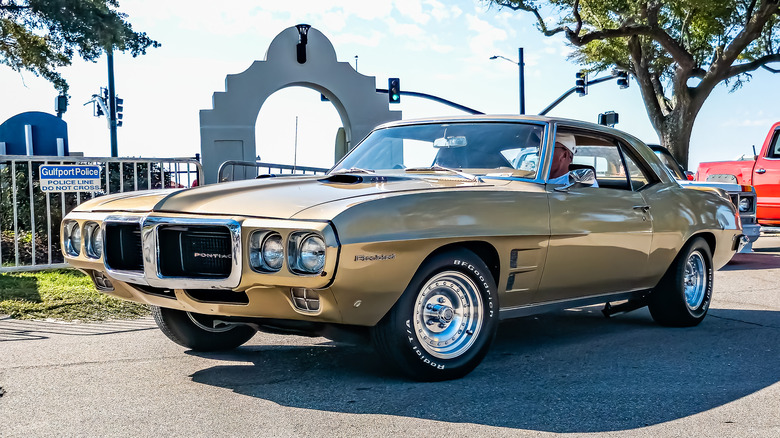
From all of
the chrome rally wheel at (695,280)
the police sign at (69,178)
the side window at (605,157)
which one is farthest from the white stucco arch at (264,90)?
the chrome rally wheel at (695,280)

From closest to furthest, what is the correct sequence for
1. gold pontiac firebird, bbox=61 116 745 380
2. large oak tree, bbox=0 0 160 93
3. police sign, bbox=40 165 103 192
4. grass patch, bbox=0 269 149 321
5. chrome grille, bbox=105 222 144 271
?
gold pontiac firebird, bbox=61 116 745 380 < chrome grille, bbox=105 222 144 271 < grass patch, bbox=0 269 149 321 < police sign, bbox=40 165 103 192 < large oak tree, bbox=0 0 160 93

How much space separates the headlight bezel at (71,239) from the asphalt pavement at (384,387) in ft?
2.34

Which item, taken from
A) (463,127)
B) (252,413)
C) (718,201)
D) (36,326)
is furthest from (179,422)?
(718,201)

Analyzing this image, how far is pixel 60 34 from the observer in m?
22.3

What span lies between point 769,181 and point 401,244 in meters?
11.3

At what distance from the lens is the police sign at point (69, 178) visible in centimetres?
984

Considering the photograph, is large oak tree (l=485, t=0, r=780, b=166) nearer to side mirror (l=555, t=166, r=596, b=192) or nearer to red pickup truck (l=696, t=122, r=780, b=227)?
red pickup truck (l=696, t=122, r=780, b=227)

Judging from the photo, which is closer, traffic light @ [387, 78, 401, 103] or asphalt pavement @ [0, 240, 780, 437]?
asphalt pavement @ [0, 240, 780, 437]

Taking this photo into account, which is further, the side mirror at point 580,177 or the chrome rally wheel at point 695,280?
the chrome rally wheel at point 695,280

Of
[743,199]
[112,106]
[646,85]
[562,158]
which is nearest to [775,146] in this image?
[743,199]

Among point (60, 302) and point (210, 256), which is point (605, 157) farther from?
point (60, 302)

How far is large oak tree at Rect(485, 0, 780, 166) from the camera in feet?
86.1

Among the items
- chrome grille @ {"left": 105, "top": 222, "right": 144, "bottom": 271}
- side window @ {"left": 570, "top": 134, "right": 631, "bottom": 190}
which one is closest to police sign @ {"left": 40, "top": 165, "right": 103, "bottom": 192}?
chrome grille @ {"left": 105, "top": 222, "right": 144, "bottom": 271}

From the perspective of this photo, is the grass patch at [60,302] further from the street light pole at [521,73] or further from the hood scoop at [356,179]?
the street light pole at [521,73]
